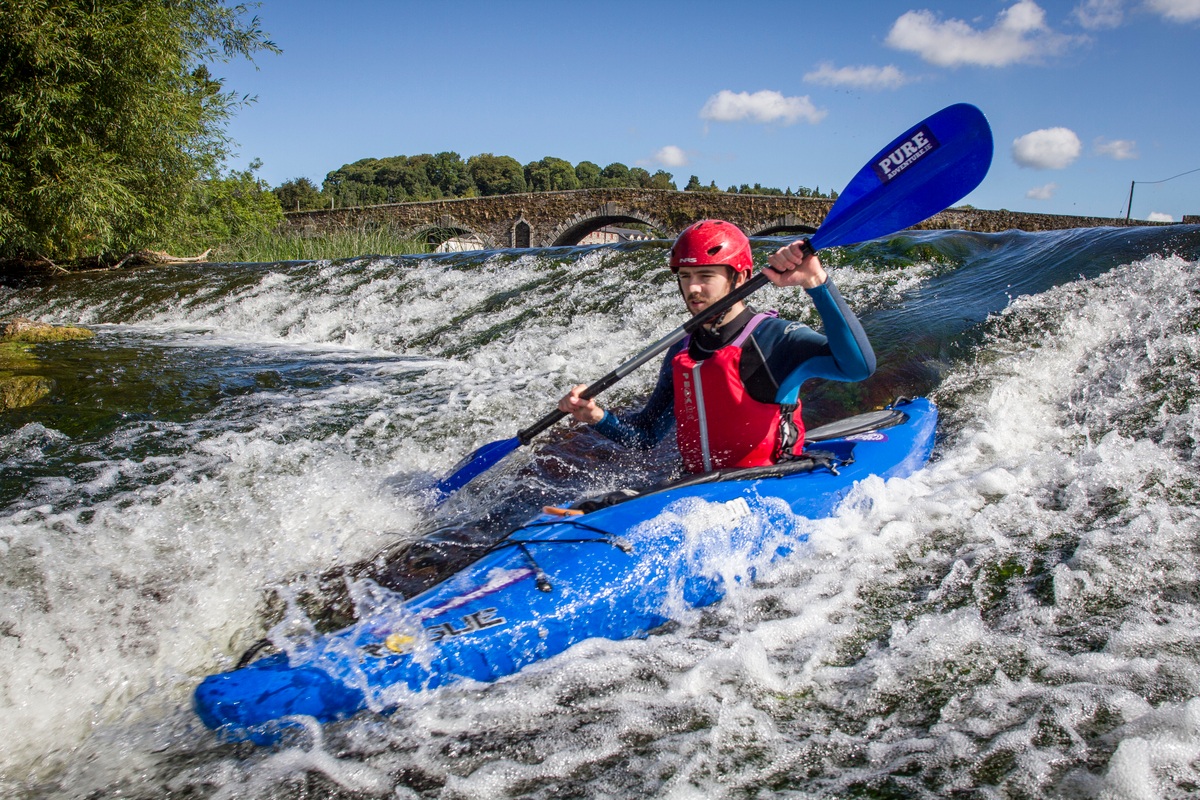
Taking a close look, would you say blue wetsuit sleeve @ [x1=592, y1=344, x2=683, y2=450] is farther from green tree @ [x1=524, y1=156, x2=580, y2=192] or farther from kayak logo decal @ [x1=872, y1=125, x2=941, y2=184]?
green tree @ [x1=524, y1=156, x2=580, y2=192]

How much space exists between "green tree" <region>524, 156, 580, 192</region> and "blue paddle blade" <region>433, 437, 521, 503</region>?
4132 inches

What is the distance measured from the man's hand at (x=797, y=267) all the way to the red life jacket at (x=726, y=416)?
0.39 m

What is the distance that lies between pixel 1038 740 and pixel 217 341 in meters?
7.81

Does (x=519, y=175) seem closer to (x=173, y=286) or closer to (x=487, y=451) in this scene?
(x=173, y=286)

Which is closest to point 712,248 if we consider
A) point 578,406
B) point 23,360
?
point 578,406

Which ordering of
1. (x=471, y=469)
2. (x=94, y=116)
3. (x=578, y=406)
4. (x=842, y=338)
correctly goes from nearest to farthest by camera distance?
(x=842, y=338) < (x=578, y=406) < (x=471, y=469) < (x=94, y=116)

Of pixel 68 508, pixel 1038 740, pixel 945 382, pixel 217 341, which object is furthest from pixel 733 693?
pixel 217 341

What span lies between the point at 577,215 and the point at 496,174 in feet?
280

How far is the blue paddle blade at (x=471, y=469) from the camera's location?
11.9 ft

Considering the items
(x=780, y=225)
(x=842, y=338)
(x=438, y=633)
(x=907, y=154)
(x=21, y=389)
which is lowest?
(x=438, y=633)

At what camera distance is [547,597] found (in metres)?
2.41

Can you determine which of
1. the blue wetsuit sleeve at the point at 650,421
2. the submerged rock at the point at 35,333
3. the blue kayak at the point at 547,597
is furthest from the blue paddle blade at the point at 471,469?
the submerged rock at the point at 35,333

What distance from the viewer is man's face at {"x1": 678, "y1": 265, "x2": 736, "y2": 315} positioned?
120 inches

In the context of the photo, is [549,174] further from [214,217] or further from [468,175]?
[214,217]
